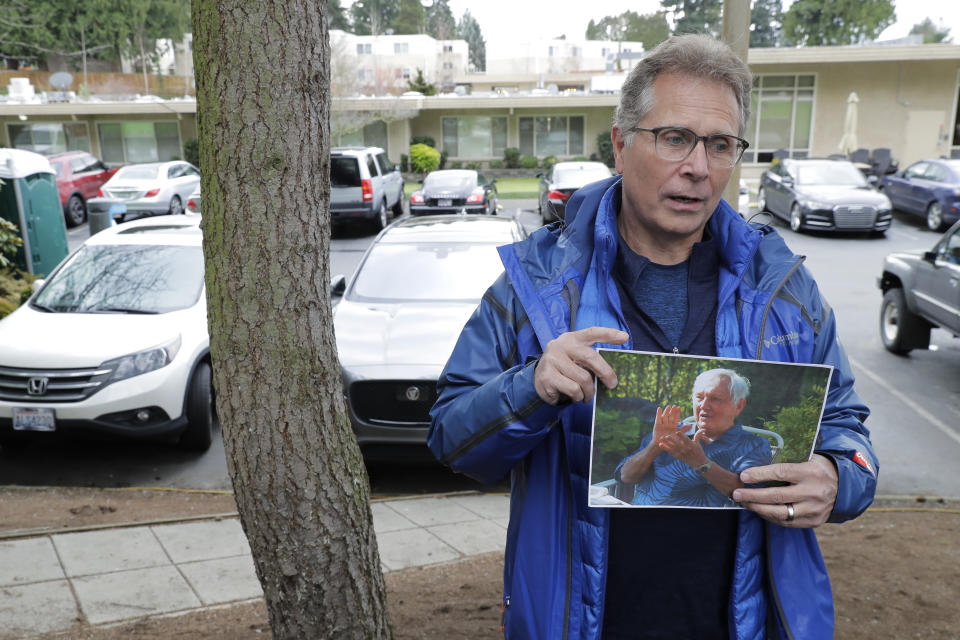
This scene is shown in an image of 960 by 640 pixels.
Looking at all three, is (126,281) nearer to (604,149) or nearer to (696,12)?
(604,149)

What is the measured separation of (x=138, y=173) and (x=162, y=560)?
779 inches

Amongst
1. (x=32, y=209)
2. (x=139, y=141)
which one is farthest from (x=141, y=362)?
(x=139, y=141)

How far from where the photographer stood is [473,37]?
111 meters

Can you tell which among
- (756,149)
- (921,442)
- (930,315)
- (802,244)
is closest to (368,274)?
(921,442)

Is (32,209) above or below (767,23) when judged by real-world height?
below

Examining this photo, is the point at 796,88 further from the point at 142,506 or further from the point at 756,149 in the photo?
the point at 142,506

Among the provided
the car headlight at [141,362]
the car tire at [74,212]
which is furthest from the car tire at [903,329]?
the car tire at [74,212]

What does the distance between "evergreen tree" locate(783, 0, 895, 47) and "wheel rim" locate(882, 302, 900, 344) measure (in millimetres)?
54256

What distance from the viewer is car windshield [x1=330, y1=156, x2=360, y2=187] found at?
1922cm

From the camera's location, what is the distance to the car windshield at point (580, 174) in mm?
19297

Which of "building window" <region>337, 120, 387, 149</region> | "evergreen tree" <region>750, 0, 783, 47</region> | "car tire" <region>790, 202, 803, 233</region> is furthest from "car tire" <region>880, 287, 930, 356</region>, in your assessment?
"evergreen tree" <region>750, 0, 783, 47</region>

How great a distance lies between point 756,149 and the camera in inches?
1200

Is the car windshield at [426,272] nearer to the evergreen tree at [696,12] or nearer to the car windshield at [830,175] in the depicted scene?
the car windshield at [830,175]

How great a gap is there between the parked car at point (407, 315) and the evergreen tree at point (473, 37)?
10269 cm
